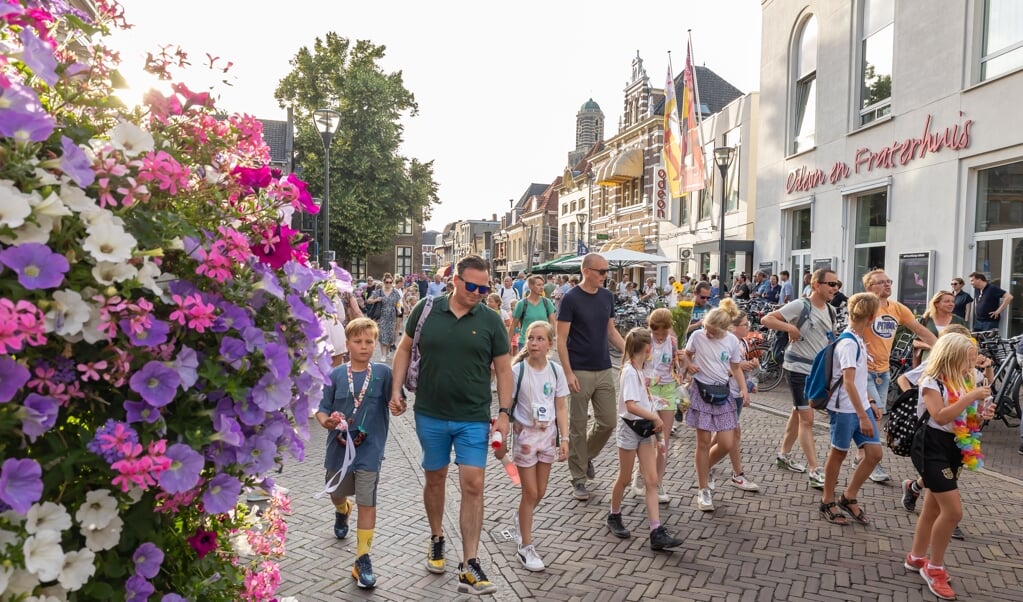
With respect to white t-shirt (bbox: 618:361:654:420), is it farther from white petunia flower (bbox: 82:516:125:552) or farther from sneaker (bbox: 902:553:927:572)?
white petunia flower (bbox: 82:516:125:552)

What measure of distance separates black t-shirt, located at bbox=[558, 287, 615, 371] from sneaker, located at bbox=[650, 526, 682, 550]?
1518 millimetres

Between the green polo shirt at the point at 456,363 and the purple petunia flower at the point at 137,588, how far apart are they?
2569mm

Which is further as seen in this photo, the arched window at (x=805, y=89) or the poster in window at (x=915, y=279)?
the arched window at (x=805, y=89)

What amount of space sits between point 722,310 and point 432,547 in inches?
125

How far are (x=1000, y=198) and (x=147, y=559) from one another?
1353 centimetres

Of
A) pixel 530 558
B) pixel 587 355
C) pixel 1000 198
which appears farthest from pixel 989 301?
pixel 530 558

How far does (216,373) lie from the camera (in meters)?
1.44

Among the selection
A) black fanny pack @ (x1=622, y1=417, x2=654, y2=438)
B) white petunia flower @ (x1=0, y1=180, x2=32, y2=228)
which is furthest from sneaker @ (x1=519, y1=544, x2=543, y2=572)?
white petunia flower @ (x1=0, y1=180, x2=32, y2=228)

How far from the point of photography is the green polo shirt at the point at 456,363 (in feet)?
13.2

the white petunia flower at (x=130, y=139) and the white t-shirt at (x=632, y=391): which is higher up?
the white petunia flower at (x=130, y=139)

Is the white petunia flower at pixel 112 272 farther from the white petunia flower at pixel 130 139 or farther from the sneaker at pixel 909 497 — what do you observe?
the sneaker at pixel 909 497

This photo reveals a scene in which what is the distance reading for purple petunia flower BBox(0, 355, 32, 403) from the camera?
45.6 inches

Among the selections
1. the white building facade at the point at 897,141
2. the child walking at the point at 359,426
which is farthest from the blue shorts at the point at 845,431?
the white building facade at the point at 897,141

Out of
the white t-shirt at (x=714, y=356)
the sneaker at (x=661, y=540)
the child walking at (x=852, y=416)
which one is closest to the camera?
the sneaker at (x=661, y=540)
